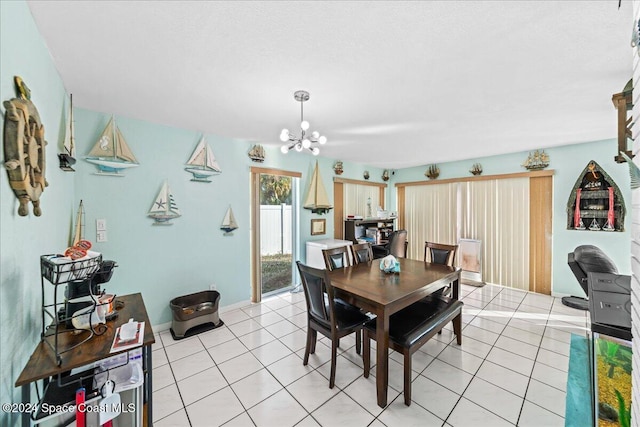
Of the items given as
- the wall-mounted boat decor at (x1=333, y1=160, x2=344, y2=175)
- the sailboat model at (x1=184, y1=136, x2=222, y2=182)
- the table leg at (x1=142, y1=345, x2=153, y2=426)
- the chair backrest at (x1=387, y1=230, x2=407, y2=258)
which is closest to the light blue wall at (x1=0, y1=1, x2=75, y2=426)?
the table leg at (x1=142, y1=345, x2=153, y2=426)

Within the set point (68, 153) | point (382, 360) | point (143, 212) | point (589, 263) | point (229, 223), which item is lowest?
point (382, 360)

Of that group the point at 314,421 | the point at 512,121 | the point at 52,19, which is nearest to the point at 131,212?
the point at 52,19

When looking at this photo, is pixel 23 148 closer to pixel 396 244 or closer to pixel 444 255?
pixel 444 255

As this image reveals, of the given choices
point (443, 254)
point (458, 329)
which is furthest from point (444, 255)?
point (458, 329)

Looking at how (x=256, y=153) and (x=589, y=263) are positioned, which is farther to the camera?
(x=256, y=153)

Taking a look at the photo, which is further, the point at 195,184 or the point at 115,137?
the point at 195,184

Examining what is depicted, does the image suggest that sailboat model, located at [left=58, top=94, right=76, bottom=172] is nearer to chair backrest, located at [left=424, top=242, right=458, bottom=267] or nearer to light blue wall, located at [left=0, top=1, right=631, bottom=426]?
light blue wall, located at [left=0, top=1, right=631, bottom=426]

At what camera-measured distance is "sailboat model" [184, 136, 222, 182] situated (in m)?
3.06

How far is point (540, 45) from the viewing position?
1.48 m

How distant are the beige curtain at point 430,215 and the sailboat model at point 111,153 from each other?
5.32 m

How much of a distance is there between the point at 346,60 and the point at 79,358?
2209mm

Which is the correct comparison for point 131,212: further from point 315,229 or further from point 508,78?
point 508,78

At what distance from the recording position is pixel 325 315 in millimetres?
2076

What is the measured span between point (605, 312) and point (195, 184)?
3833mm
